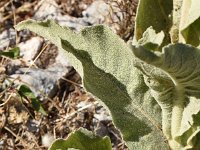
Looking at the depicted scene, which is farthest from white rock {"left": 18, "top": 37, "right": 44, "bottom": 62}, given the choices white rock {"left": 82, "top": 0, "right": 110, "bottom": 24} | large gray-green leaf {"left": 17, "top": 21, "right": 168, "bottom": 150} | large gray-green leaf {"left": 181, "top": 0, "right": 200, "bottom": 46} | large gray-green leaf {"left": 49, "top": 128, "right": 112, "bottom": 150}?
large gray-green leaf {"left": 181, "top": 0, "right": 200, "bottom": 46}

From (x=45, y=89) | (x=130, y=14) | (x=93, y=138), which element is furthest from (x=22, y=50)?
(x=93, y=138)

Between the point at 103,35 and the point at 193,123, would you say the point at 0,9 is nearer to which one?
the point at 103,35

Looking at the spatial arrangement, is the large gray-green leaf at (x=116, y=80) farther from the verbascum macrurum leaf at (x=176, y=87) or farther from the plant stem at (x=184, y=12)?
the plant stem at (x=184, y=12)

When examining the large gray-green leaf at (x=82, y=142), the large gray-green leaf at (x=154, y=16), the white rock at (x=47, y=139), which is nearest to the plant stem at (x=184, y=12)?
the large gray-green leaf at (x=154, y=16)

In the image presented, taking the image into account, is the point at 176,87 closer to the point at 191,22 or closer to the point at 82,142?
the point at 191,22

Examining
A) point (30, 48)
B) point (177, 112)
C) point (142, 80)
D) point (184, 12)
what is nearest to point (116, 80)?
point (142, 80)

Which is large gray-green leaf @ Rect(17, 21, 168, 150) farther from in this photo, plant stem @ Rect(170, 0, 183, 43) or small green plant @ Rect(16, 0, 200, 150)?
plant stem @ Rect(170, 0, 183, 43)

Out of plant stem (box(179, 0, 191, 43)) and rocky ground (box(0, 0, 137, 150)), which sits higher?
plant stem (box(179, 0, 191, 43))
